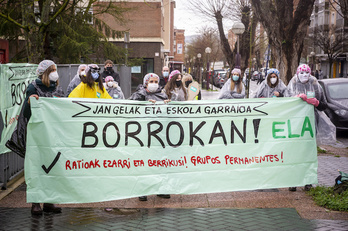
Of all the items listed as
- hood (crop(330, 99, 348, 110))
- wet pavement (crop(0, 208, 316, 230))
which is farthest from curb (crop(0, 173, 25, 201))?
hood (crop(330, 99, 348, 110))

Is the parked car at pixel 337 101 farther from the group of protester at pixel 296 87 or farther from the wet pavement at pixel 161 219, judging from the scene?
the wet pavement at pixel 161 219

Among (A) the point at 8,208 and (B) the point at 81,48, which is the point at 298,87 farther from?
(B) the point at 81,48

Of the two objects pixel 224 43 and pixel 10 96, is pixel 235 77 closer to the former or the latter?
pixel 10 96

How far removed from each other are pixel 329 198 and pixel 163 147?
7.37 ft

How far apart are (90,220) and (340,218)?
2.93m

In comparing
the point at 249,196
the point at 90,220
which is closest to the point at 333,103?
the point at 249,196

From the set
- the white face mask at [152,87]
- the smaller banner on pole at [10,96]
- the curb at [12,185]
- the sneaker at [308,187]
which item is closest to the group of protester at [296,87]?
the sneaker at [308,187]

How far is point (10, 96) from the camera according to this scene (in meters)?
7.50

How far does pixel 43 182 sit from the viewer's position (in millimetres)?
6168

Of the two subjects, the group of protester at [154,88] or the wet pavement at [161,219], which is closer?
the wet pavement at [161,219]

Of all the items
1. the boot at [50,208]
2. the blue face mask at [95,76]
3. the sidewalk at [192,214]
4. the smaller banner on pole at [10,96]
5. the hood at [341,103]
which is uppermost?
the blue face mask at [95,76]

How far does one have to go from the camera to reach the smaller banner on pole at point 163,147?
624cm

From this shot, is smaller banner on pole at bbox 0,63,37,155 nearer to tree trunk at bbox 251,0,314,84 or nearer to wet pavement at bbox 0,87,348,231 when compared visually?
wet pavement at bbox 0,87,348,231

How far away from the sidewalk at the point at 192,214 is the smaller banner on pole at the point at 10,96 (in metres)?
0.91
